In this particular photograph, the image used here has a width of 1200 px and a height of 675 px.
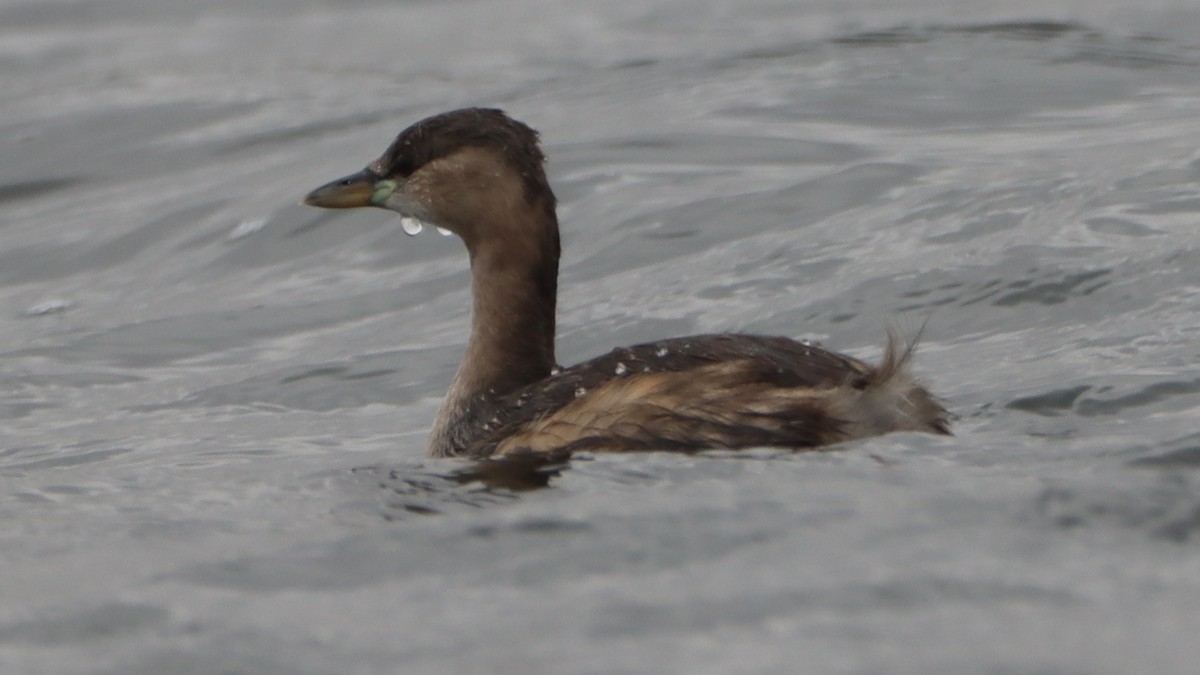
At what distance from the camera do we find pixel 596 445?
21.4 feet

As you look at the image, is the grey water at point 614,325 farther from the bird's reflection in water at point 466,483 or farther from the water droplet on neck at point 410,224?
the water droplet on neck at point 410,224

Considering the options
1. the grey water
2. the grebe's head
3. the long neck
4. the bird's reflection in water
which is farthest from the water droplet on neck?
the bird's reflection in water

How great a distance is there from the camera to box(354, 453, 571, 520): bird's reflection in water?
20.4 ft

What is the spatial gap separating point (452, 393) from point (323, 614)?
6.98 feet

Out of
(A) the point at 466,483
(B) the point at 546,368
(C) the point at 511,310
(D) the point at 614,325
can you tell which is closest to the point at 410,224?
(C) the point at 511,310

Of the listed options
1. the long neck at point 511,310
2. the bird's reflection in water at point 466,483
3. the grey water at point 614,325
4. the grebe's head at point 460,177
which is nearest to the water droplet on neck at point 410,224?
the grebe's head at point 460,177

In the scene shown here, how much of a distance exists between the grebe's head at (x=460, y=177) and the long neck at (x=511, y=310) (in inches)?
2.4

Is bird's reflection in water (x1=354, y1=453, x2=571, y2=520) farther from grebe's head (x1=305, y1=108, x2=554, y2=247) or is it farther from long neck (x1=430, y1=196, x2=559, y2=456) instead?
grebe's head (x1=305, y1=108, x2=554, y2=247)

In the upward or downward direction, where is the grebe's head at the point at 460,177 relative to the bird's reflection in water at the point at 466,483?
upward

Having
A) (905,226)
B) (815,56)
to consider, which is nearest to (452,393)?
(905,226)

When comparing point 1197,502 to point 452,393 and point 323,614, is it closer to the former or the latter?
point 323,614

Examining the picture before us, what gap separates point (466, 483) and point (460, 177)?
1325 millimetres

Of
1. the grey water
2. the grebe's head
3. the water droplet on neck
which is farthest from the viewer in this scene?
the water droplet on neck

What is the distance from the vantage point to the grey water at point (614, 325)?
515 cm
